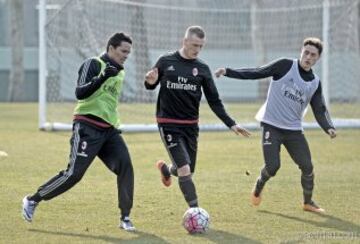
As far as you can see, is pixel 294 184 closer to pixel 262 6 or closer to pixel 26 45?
pixel 262 6

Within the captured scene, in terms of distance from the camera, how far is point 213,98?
27.9 ft

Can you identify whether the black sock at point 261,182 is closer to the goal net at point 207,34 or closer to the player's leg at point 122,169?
the player's leg at point 122,169

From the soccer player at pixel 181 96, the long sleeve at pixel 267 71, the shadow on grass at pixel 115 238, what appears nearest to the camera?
the shadow on grass at pixel 115 238

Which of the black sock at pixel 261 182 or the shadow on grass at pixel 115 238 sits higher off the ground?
the black sock at pixel 261 182

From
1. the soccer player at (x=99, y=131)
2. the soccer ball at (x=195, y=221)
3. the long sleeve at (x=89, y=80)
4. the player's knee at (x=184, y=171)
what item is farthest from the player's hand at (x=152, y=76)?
the soccer ball at (x=195, y=221)

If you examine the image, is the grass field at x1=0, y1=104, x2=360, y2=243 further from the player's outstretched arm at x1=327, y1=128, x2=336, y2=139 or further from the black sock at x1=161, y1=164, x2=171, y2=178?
the player's outstretched arm at x1=327, y1=128, x2=336, y2=139

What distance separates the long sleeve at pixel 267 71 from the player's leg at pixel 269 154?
62 centimetres

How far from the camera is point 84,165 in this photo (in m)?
7.91

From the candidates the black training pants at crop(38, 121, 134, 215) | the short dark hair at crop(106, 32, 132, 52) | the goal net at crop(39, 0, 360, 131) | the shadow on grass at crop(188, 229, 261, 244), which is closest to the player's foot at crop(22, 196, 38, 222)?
the black training pants at crop(38, 121, 134, 215)

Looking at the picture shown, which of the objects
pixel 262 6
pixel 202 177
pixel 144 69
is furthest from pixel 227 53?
pixel 202 177

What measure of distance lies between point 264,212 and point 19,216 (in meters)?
2.70

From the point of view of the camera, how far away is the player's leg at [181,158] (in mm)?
8031

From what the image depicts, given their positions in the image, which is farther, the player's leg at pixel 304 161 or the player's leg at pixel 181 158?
the player's leg at pixel 304 161

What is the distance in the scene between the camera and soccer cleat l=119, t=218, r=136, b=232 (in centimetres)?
795
